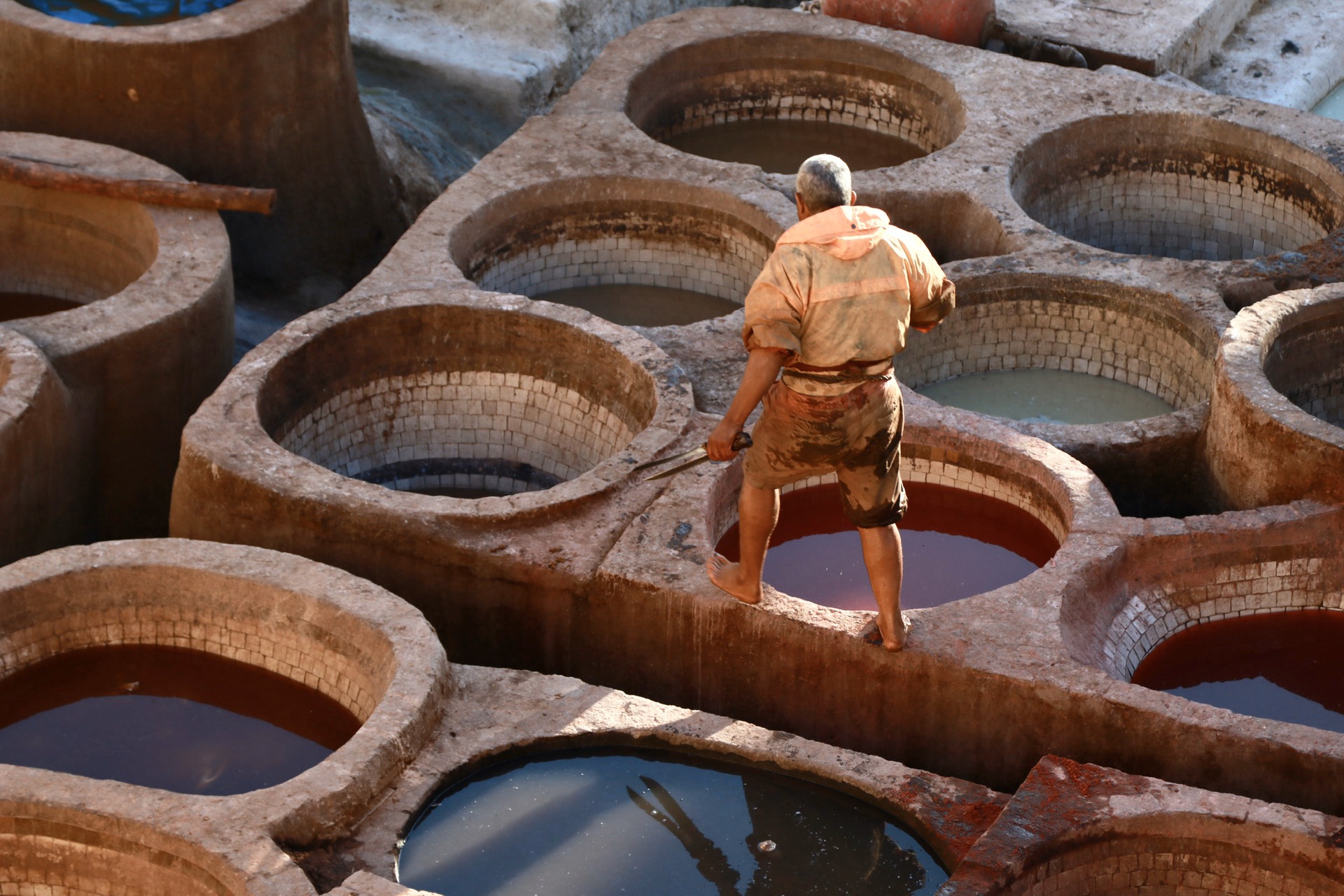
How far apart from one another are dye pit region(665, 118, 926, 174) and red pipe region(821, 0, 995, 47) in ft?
2.85

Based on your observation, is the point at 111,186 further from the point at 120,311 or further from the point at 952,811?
the point at 952,811

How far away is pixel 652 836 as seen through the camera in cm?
568

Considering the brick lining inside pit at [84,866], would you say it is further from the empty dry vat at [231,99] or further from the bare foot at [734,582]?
the empty dry vat at [231,99]

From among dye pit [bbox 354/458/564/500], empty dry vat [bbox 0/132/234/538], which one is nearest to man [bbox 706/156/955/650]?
dye pit [bbox 354/458/564/500]

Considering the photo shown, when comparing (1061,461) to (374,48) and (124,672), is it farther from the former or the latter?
(374,48)

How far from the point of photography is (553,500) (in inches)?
276

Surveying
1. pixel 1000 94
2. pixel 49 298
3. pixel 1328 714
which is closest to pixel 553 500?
pixel 1328 714

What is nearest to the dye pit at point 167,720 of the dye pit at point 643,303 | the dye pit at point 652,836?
the dye pit at point 652,836

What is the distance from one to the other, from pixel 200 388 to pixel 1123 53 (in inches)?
295

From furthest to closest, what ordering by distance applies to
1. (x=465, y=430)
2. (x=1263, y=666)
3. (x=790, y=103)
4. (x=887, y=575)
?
(x=790, y=103) → (x=465, y=430) → (x=1263, y=666) → (x=887, y=575)

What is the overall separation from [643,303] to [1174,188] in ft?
12.4

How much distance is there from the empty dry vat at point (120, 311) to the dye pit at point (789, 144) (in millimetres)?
4163

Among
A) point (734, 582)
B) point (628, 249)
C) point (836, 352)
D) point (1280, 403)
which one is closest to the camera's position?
point (836, 352)

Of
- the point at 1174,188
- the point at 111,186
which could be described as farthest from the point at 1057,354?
the point at 111,186
